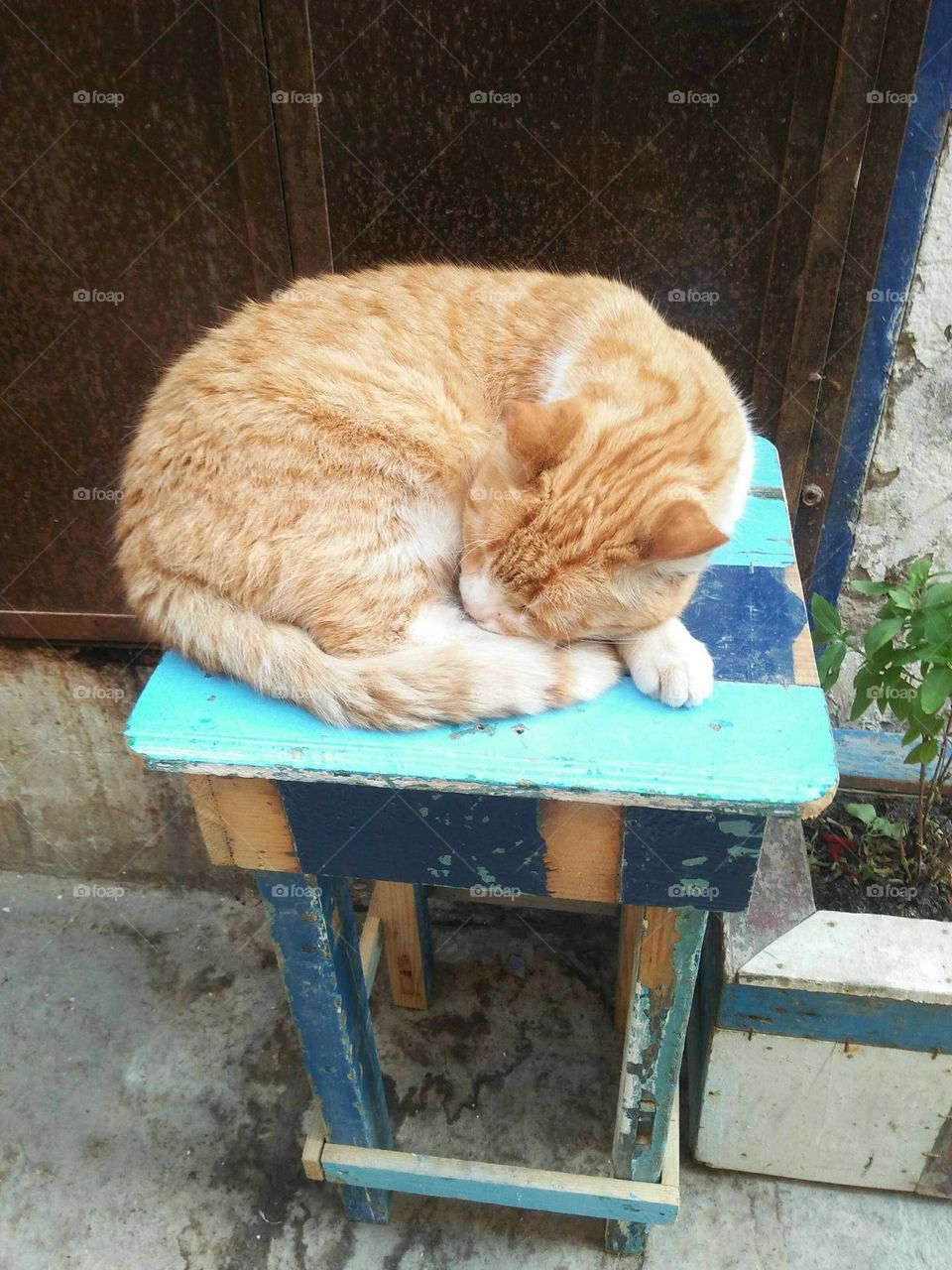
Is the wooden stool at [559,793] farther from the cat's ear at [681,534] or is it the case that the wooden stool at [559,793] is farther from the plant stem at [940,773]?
the plant stem at [940,773]

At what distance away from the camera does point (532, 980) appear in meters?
2.18

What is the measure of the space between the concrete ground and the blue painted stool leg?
0.75 ft

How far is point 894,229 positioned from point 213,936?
2.39 meters

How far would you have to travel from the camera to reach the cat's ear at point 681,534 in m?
1.00

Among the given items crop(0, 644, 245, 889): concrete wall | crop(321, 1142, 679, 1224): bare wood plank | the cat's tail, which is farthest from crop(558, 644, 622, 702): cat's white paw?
crop(0, 644, 245, 889): concrete wall

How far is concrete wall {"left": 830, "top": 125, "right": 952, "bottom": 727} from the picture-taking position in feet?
5.44

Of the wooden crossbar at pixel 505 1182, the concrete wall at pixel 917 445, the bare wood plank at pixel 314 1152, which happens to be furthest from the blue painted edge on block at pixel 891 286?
the bare wood plank at pixel 314 1152

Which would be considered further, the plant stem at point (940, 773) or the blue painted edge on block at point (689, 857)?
the plant stem at point (940, 773)

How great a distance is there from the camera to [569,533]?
3.79 ft

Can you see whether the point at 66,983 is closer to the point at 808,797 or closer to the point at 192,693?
the point at 192,693

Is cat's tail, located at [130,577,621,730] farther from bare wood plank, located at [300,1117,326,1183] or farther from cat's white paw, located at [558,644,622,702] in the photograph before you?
bare wood plank, located at [300,1117,326,1183]

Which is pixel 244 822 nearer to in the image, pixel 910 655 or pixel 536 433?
pixel 536 433

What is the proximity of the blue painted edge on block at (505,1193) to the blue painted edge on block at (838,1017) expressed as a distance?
0.36 m

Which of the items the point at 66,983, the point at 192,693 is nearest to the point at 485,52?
the point at 192,693
